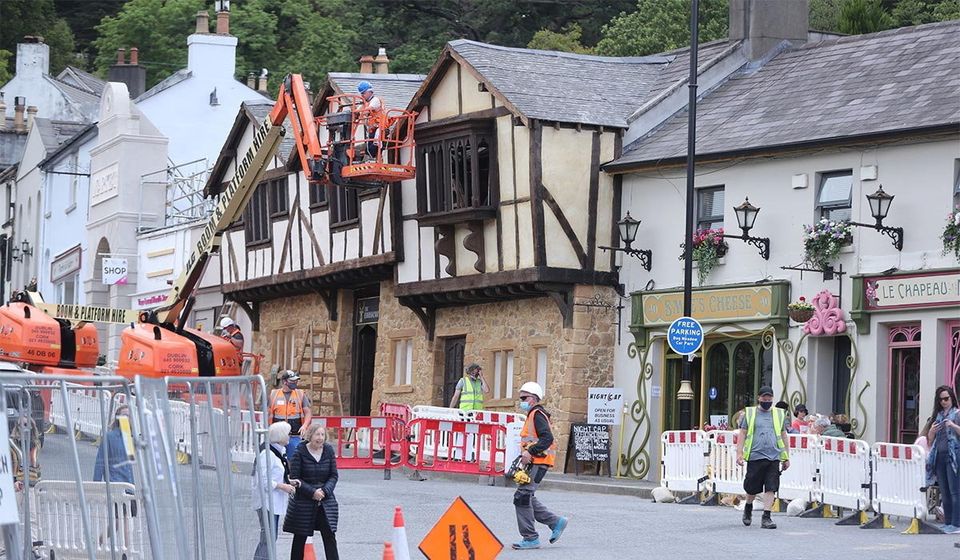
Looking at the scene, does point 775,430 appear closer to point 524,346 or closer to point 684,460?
point 684,460

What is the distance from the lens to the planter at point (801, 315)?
29672 millimetres

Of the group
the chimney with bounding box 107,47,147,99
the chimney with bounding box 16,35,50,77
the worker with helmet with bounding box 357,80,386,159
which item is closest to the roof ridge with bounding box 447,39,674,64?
the worker with helmet with bounding box 357,80,386,159

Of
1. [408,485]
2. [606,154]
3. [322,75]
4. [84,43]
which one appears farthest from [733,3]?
[84,43]

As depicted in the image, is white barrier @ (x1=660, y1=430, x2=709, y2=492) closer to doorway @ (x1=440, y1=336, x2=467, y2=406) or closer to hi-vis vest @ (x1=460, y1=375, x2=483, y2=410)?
hi-vis vest @ (x1=460, y1=375, x2=483, y2=410)

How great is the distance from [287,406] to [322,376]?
12.7 m

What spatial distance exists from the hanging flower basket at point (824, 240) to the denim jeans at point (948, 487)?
8.13 m

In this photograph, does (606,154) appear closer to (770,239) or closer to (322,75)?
(770,239)

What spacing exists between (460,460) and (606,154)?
23.0 feet

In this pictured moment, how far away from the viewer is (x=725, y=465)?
2597cm

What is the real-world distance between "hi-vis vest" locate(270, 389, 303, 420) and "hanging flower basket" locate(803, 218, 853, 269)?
8.26 meters

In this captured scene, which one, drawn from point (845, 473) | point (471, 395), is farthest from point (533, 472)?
point (471, 395)

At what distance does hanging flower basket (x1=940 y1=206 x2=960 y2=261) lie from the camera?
27156 millimetres

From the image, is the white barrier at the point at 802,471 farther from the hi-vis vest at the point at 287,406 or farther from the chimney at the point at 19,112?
the chimney at the point at 19,112

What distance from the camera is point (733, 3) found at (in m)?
36.1
